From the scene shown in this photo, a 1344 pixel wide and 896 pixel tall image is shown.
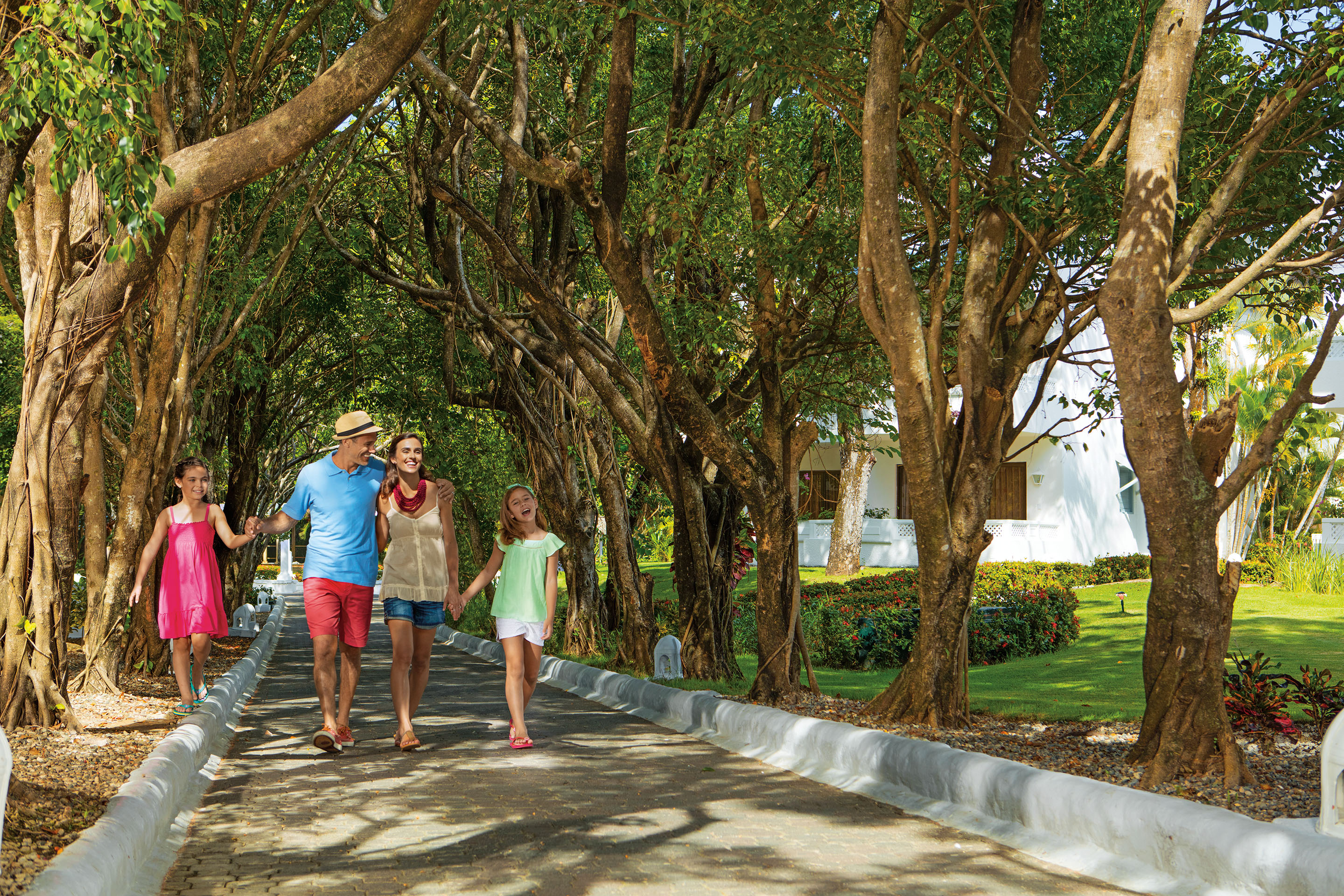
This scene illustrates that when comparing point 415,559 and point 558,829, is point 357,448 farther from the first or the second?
point 558,829

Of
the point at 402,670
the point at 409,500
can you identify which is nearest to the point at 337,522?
the point at 409,500

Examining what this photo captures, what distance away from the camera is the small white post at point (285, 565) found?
50897 mm

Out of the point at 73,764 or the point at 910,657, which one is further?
the point at 910,657

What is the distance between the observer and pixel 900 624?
16.5 meters

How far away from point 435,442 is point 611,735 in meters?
14.5

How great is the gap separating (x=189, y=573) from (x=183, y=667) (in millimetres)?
742

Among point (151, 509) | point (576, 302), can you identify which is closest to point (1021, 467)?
point (576, 302)

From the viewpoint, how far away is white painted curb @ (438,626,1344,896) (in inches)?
169

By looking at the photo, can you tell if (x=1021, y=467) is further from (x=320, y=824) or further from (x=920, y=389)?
(x=320, y=824)

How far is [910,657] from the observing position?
8.45 metres

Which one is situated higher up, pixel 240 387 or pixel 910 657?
pixel 240 387

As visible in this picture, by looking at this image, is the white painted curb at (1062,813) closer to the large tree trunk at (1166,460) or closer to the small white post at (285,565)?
the large tree trunk at (1166,460)

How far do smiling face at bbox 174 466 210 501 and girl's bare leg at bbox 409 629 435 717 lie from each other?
2.75 metres

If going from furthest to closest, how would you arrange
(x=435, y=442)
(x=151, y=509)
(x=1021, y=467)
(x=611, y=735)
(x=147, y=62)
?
1. (x=1021, y=467)
2. (x=435, y=442)
3. (x=151, y=509)
4. (x=611, y=735)
5. (x=147, y=62)
